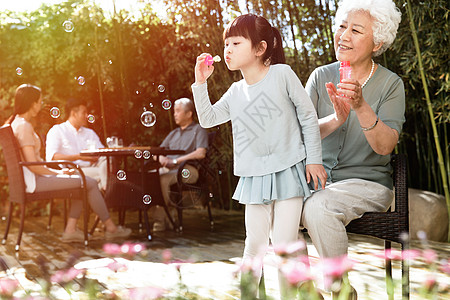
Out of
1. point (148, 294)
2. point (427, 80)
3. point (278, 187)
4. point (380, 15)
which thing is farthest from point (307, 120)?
point (427, 80)

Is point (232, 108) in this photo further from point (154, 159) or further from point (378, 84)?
point (154, 159)

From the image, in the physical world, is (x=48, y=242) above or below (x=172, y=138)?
below

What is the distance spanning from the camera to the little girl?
5.65 ft

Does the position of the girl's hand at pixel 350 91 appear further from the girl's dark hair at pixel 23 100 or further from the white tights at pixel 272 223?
the girl's dark hair at pixel 23 100

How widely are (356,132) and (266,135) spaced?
0.34 m

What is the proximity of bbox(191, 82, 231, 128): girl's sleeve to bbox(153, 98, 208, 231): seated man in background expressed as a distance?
8.76ft

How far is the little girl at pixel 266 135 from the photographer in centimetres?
172

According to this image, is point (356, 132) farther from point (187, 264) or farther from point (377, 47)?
point (187, 264)

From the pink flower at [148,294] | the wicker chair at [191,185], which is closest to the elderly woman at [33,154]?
the wicker chair at [191,185]

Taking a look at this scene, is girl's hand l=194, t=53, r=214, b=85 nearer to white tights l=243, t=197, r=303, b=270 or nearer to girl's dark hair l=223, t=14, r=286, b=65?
girl's dark hair l=223, t=14, r=286, b=65

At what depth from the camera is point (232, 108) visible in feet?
6.25

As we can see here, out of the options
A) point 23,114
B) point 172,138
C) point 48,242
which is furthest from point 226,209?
point 23,114

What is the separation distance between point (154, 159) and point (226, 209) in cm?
240

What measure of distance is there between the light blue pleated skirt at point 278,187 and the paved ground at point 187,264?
296mm
